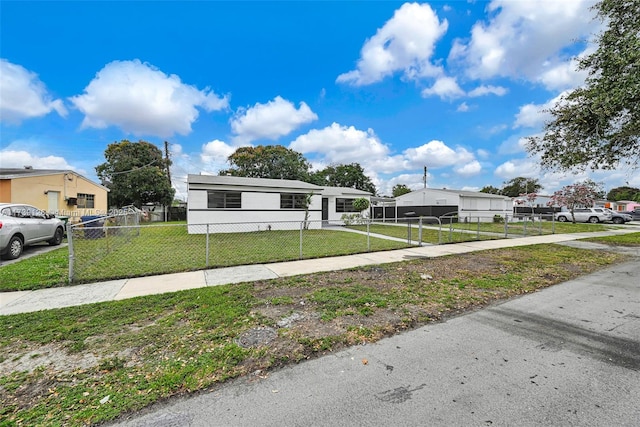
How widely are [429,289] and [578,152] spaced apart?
8.76 meters

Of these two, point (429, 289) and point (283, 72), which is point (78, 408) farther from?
point (283, 72)

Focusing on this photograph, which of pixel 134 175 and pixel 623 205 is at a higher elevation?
pixel 134 175

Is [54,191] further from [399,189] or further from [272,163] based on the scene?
[399,189]

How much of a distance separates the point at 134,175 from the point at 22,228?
827 inches

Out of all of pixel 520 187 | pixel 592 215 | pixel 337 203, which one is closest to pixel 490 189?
pixel 520 187

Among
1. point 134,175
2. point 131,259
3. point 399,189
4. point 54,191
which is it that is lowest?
point 131,259

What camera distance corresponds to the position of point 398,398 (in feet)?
7.36

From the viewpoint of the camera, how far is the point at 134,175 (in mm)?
26906

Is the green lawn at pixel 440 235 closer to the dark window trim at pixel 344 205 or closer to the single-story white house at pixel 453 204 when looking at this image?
the dark window trim at pixel 344 205

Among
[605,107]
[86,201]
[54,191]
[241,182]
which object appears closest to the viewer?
[605,107]

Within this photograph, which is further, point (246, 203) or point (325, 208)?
point (325, 208)

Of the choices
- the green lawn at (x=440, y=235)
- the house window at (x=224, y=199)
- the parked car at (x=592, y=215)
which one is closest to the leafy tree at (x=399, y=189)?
the parked car at (x=592, y=215)

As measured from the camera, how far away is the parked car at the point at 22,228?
7.66 metres

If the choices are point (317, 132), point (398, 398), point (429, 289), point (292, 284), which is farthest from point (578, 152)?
point (317, 132)
